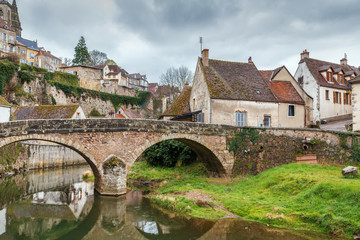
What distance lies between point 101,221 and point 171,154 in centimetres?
1149

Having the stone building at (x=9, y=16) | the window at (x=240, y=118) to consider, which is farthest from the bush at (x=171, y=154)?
the stone building at (x=9, y=16)

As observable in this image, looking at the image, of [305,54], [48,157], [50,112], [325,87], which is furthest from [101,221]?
[305,54]

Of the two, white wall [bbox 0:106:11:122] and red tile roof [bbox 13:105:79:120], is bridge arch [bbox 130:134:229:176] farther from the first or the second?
red tile roof [bbox 13:105:79:120]

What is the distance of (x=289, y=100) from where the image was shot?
74.7 ft

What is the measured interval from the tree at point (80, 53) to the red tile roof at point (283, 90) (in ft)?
153

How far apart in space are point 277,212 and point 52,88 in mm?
38861

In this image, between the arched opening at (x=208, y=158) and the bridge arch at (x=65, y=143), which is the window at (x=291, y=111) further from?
the bridge arch at (x=65, y=143)

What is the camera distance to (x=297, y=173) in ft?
46.1

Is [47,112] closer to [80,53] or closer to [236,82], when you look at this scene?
[236,82]

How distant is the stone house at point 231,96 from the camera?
2083 cm

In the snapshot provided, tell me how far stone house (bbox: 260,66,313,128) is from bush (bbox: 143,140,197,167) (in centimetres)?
776

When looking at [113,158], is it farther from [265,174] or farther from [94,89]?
[94,89]

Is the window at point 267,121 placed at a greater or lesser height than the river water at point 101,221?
greater

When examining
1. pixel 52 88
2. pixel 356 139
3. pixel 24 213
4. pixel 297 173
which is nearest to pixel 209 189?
pixel 297 173
